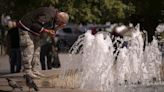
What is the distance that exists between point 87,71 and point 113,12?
7761 mm

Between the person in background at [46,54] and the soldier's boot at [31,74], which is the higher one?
the person in background at [46,54]

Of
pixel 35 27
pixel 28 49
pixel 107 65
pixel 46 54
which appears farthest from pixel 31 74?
pixel 46 54

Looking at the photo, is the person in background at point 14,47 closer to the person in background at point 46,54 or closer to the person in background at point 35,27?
the person in background at point 46,54

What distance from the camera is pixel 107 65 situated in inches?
440

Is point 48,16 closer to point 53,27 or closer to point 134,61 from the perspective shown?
point 53,27

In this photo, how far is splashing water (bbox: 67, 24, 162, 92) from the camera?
11.0 m

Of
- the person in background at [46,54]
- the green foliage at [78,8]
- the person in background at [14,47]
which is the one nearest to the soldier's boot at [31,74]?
the green foliage at [78,8]

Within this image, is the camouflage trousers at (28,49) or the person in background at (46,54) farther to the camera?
the person in background at (46,54)

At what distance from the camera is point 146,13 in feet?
80.4

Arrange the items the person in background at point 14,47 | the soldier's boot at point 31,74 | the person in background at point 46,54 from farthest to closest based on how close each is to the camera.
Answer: the person in background at point 46,54 < the person in background at point 14,47 < the soldier's boot at point 31,74

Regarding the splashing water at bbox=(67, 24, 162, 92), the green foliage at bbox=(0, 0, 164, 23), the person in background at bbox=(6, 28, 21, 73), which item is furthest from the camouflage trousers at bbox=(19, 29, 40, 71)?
the person in background at bbox=(6, 28, 21, 73)

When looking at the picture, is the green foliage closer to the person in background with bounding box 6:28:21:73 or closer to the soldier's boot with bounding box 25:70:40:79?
the person in background with bounding box 6:28:21:73

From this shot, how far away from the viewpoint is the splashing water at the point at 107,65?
11000 mm

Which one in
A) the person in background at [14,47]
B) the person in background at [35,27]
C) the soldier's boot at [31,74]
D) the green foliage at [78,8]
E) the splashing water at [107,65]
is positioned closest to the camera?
the person in background at [35,27]
